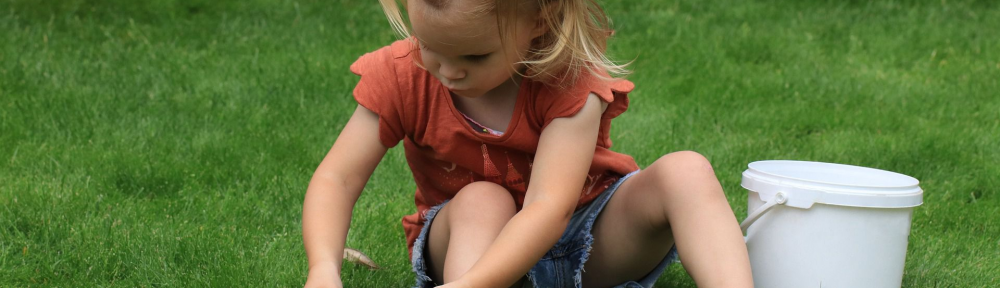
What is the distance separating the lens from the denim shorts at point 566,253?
2.02 m

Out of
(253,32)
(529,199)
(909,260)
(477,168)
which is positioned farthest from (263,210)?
(253,32)

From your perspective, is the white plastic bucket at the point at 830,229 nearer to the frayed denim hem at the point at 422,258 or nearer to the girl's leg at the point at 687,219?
the girl's leg at the point at 687,219

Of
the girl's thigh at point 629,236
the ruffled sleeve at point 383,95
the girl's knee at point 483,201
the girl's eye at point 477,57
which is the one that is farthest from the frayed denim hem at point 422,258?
the girl's eye at point 477,57

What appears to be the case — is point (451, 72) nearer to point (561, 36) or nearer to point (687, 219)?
point (561, 36)

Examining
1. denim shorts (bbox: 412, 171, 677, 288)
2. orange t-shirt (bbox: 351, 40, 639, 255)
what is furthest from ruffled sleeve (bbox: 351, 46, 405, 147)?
denim shorts (bbox: 412, 171, 677, 288)

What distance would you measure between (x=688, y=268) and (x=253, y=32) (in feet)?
11.5

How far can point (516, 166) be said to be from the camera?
1.99m

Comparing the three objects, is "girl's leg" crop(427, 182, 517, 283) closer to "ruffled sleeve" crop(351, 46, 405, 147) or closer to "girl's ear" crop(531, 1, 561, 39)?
"ruffled sleeve" crop(351, 46, 405, 147)

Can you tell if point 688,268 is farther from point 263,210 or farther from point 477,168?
point 263,210

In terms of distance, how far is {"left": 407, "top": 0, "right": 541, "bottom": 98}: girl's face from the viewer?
1605 mm

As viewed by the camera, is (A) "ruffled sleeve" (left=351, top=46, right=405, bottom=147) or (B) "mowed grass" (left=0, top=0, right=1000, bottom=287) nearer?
(A) "ruffled sleeve" (left=351, top=46, right=405, bottom=147)

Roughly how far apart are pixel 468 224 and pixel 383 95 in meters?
0.29

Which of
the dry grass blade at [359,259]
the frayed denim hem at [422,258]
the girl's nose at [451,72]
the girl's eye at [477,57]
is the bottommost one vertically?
the dry grass blade at [359,259]

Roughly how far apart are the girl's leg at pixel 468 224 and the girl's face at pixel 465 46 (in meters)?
0.21
